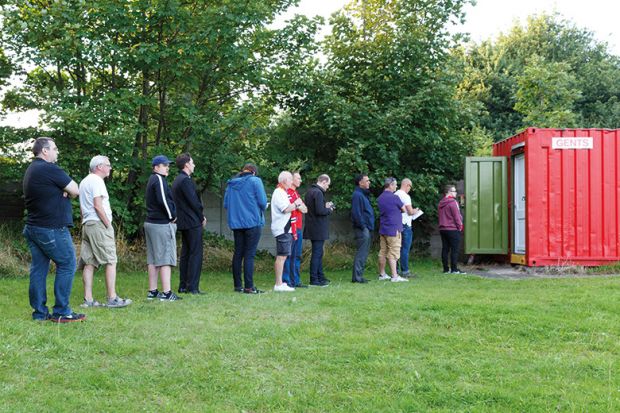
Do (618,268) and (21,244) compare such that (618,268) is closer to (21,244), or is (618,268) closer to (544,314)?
(544,314)

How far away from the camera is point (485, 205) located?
11758mm

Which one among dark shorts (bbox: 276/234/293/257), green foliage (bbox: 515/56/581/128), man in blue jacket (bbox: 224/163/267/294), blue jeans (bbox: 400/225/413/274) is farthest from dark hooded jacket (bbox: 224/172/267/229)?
green foliage (bbox: 515/56/581/128)

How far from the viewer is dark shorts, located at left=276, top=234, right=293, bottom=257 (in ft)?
27.0

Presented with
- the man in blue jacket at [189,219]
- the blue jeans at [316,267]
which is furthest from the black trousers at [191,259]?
the blue jeans at [316,267]

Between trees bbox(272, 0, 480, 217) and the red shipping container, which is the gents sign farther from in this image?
trees bbox(272, 0, 480, 217)

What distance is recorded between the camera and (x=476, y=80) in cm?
2684

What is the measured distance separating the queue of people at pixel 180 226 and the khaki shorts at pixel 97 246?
10mm

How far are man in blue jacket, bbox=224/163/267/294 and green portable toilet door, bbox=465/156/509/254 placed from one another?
5.16m

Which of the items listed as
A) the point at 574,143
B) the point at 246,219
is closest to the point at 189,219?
the point at 246,219

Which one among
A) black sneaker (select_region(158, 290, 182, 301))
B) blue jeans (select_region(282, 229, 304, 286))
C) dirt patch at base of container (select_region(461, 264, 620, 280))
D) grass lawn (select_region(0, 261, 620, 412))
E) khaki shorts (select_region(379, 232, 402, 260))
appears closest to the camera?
grass lawn (select_region(0, 261, 620, 412))

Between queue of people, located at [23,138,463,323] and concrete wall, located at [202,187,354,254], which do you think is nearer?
queue of people, located at [23,138,463,323]

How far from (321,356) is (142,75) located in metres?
7.94

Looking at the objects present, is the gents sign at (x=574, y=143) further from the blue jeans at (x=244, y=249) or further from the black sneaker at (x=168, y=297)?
the black sneaker at (x=168, y=297)

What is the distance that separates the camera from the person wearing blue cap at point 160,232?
7051 millimetres
